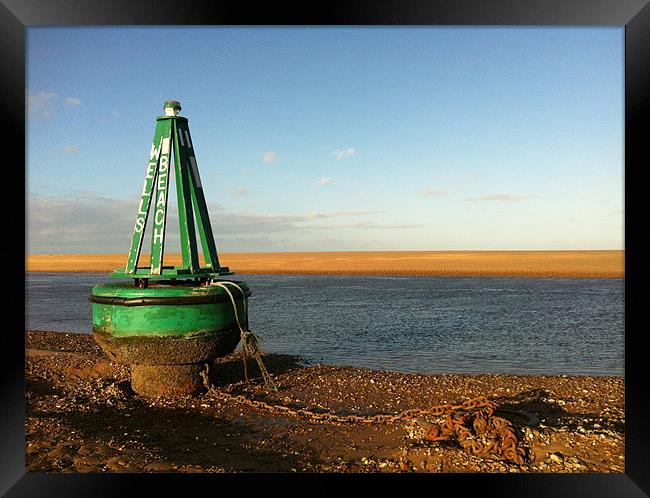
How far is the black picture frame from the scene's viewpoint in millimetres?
4109

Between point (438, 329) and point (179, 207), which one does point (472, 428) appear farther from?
point (438, 329)

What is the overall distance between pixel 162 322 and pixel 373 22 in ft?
17.9

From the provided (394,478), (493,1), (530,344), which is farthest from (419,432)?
(530,344)

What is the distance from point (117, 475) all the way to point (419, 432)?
3.82 meters

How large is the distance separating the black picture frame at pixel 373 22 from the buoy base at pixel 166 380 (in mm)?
3928

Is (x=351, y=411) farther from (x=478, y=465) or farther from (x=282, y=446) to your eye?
(x=478, y=465)

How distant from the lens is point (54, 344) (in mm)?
14273

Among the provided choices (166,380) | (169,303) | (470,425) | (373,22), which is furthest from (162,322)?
(373,22)

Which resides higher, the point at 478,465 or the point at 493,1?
the point at 493,1

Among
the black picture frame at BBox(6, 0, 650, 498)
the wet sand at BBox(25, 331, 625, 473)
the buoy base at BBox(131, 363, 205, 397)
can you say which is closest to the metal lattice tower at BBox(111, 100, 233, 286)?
the buoy base at BBox(131, 363, 205, 397)

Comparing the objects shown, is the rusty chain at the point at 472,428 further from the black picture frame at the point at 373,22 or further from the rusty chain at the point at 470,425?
the black picture frame at the point at 373,22

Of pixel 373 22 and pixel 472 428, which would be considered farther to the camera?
pixel 472 428

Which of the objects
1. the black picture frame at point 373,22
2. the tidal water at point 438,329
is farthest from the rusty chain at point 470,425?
the tidal water at point 438,329

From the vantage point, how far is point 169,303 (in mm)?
7691
